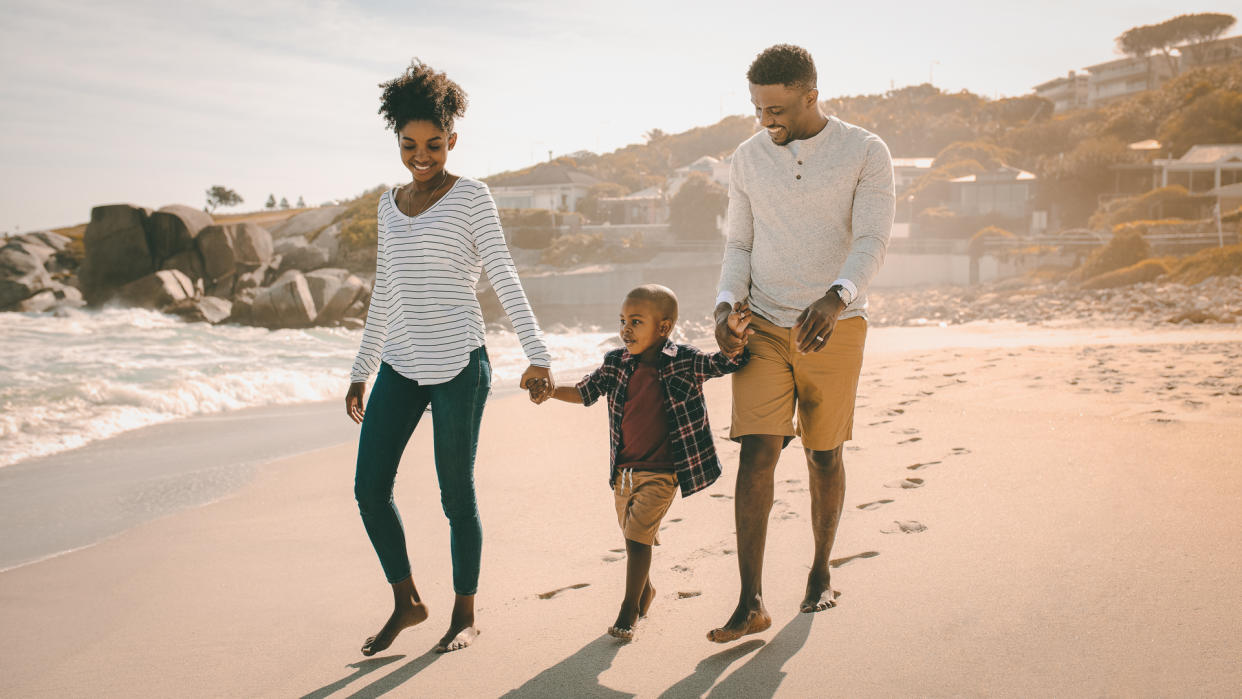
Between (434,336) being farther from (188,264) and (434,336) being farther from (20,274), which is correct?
(20,274)

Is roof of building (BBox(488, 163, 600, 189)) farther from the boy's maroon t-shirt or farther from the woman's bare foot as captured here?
the woman's bare foot

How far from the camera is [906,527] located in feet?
12.4

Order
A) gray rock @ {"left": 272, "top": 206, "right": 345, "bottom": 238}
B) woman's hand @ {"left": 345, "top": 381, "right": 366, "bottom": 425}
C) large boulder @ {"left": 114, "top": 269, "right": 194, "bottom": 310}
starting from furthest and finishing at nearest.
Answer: gray rock @ {"left": 272, "top": 206, "right": 345, "bottom": 238}, large boulder @ {"left": 114, "top": 269, "right": 194, "bottom": 310}, woman's hand @ {"left": 345, "top": 381, "right": 366, "bottom": 425}

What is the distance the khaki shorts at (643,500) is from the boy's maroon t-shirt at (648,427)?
34 mm

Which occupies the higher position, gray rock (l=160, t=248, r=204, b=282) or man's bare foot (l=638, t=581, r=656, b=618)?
gray rock (l=160, t=248, r=204, b=282)

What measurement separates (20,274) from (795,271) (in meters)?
41.4

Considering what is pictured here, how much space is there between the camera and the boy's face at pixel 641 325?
9.78 ft

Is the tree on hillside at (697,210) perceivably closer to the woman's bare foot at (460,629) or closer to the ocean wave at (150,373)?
the ocean wave at (150,373)

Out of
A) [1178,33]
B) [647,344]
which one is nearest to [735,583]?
[647,344]

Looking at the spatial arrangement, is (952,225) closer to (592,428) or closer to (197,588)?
(592,428)

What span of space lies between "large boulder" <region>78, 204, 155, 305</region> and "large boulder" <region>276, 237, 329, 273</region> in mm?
5366

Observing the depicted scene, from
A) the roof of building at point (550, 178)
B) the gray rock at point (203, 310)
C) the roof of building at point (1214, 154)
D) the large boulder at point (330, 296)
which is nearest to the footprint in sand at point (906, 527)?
the large boulder at point (330, 296)

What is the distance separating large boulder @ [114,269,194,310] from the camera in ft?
105

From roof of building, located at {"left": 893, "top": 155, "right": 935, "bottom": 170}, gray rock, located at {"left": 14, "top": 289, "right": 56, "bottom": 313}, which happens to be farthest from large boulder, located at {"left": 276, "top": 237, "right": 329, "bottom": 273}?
roof of building, located at {"left": 893, "top": 155, "right": 935, "bottom": 170}
